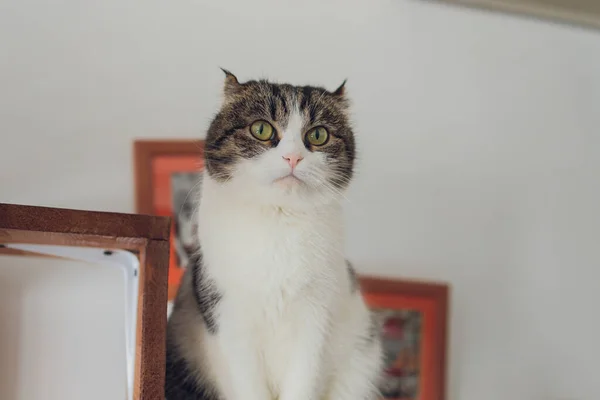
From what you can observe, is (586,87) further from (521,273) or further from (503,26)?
(521,273)

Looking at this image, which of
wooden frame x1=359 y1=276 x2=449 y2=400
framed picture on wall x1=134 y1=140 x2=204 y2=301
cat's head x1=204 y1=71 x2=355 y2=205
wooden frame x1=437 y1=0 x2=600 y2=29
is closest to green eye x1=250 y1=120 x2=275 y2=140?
cat's head x1=204 y1=71 x2=355 y2=205

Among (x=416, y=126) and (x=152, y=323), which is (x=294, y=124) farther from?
(x=416, y=126)

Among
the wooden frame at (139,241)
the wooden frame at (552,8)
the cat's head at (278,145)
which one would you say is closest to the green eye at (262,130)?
the cat's head at (278,145)

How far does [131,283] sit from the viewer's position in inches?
30.2

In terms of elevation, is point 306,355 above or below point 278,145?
below

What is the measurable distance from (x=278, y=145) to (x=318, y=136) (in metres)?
0.06

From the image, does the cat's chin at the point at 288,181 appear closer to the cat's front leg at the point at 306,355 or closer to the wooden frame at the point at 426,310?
the cat's front leg at the point at 306,355

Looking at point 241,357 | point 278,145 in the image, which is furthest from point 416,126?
point 241,357

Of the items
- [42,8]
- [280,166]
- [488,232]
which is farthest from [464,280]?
[42,8]

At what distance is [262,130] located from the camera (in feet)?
2.39

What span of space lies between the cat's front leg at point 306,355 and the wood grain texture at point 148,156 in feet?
1.53

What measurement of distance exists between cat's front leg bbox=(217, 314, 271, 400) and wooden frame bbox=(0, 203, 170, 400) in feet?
0.31

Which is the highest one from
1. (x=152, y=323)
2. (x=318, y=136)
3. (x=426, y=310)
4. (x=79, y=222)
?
(x=318, y=136)

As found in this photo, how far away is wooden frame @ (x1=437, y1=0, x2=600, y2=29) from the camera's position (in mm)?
1357
